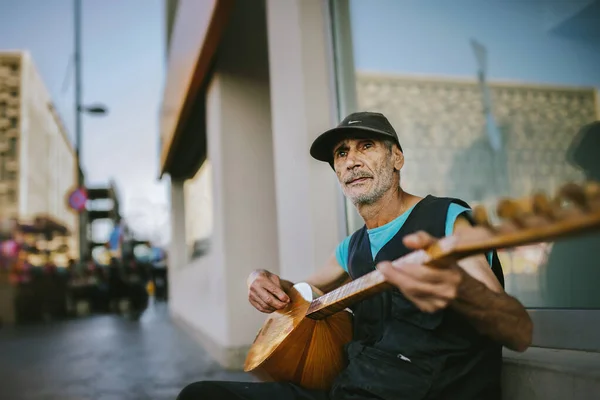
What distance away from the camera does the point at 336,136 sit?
203 centimetres

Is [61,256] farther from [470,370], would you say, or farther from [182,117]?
[470,370]

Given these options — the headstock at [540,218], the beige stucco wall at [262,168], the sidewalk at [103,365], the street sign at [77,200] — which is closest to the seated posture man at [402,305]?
the headstock at [540,218]

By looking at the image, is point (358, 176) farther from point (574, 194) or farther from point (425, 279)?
point (574, 194)

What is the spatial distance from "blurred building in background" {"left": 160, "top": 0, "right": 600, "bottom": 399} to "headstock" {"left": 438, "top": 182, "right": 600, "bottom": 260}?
0.76 m

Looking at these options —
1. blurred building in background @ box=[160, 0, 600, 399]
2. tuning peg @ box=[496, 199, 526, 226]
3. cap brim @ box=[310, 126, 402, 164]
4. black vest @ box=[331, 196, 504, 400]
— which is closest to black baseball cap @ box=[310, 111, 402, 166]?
cap brim @ box=[310, 126, 402, 164]

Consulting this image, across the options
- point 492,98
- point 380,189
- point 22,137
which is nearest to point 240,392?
point 380,189

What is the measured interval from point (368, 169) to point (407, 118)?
1.40 m

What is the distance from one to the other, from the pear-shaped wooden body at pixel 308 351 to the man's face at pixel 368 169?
50 cm

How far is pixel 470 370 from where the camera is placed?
161 cm

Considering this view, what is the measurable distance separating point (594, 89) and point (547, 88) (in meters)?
0.27

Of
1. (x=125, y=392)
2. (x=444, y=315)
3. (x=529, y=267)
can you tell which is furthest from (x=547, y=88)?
(x=125, y=392)

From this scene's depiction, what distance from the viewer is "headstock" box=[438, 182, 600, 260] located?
875mm

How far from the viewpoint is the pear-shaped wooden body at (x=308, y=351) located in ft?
6.50

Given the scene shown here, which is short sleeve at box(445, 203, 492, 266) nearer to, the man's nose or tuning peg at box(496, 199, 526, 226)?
the man's nose
